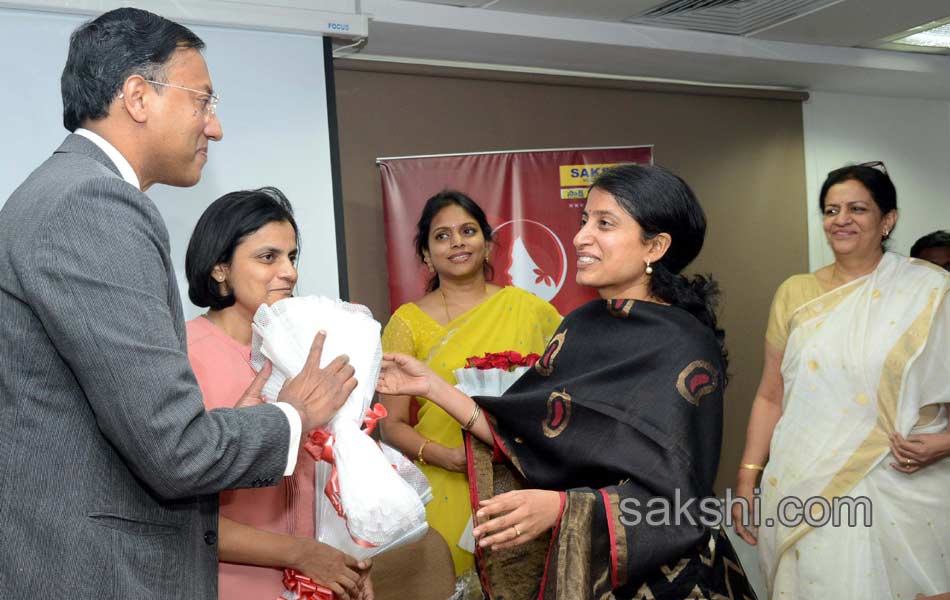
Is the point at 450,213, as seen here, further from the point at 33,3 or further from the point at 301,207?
the point at 33,3

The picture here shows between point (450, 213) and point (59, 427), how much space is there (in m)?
2.33

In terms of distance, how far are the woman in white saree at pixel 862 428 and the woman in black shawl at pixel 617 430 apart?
44.2 inches

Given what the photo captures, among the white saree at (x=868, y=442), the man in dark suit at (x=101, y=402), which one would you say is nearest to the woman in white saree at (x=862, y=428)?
the white saree at (x=868, y=442)

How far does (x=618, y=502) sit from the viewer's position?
192 centimetres

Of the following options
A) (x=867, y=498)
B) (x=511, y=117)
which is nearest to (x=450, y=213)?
(x=511, y=117)

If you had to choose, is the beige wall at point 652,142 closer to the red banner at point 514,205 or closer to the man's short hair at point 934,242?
the red banner at point 514,205

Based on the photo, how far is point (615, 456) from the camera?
1983 mm

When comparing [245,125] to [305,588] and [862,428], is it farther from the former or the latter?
[862,428]

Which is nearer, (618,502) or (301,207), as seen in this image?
(618,502)

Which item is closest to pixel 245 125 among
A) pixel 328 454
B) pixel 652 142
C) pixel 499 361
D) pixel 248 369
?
pixel 499 361

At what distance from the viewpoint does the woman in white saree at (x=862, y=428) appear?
2.93 m

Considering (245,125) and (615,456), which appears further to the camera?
(245,125)

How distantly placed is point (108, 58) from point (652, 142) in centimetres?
398

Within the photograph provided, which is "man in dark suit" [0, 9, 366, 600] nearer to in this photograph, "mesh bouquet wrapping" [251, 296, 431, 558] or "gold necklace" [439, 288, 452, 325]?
"mesh bouquet wrapping" [251, 296, 431, 558]
